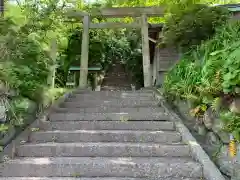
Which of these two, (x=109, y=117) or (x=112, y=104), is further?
(x=112, y=104)

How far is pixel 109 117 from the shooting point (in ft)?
16.9

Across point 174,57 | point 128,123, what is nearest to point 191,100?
point 128,123

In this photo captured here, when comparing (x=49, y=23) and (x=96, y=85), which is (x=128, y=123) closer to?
(x=49, y=23)

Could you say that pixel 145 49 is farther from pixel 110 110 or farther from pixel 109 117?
pixel 109 117

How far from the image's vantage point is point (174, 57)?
→ 1056cm

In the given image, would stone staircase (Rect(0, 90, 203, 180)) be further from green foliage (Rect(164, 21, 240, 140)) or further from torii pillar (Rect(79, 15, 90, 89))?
torii pillar (Rect(79, 15, 90, 89))

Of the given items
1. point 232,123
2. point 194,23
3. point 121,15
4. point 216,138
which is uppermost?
point 121,15

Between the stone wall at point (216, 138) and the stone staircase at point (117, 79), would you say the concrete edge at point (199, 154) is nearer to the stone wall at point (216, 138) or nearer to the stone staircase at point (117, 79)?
the stone wall at point (216, 138)

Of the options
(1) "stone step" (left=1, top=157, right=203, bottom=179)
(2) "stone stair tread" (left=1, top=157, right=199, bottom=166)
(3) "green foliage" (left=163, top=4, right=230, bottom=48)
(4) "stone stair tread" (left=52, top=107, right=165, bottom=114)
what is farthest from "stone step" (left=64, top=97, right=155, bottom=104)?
(1) "stone step" (left=1, top=157, right=203, bottom=179)

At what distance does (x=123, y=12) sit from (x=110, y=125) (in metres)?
5.70

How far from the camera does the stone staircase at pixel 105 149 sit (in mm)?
3566

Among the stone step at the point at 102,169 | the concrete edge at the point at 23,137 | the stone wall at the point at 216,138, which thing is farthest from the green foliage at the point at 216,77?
the concrete edge at the point at 23,137

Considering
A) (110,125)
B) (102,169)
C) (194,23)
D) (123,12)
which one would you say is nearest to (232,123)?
(102,169)

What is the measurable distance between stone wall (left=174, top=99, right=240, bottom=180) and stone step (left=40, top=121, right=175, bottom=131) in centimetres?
42
